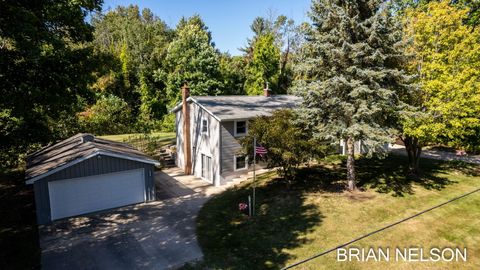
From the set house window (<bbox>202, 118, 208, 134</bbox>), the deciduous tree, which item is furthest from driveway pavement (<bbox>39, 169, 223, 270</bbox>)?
the deciduous tree

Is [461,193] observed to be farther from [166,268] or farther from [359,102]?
[166,268]

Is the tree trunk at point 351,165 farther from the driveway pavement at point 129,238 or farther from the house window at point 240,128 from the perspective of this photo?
the driveway pavement at point 129,238

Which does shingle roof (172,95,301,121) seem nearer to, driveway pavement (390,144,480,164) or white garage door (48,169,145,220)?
white garage door (48,169,145,220)

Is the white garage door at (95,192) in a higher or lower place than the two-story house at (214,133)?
lower

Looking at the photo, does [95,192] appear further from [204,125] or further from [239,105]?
[239,105]

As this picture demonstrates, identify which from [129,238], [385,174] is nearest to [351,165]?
[385,174]

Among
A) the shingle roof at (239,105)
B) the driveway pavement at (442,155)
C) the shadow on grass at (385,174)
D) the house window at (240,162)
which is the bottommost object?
the shadow on grass at (385,174)

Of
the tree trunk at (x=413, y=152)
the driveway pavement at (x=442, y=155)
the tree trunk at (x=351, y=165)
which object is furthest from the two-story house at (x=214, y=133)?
the driveway pavement at (x=442, y=155)
